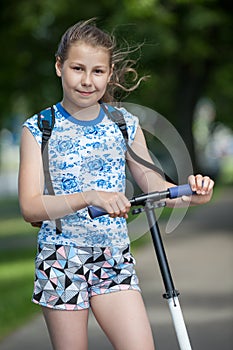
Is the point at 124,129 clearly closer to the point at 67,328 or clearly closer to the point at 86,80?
the point at 86,80

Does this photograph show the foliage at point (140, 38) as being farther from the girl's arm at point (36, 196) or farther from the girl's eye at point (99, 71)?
the girl's arm at point (36, 196)

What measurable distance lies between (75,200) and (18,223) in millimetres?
20807

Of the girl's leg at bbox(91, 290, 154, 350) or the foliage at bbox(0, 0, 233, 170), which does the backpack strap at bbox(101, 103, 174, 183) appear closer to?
the girl's leg at bbox(91, 290, 154, 350)

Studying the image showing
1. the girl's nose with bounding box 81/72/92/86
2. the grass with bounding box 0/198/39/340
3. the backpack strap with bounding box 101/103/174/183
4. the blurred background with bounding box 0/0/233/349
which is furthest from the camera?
Answer: the blurred background with bounding box 0/0/233/349

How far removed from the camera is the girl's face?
141 inches

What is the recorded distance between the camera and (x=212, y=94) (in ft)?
124

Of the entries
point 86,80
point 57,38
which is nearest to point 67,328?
point 86,80

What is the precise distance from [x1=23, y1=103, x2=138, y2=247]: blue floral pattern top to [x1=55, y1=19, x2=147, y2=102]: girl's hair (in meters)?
0.21

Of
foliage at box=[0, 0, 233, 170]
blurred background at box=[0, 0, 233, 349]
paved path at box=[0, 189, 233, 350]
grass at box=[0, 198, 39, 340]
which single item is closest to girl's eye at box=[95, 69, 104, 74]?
blurred background at box=[0, 0, 233, 349]

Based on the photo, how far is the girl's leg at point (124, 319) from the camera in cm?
358

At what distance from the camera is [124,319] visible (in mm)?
3586

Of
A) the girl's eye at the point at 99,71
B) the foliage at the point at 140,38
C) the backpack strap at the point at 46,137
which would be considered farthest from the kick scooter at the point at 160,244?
the foliage at the point at 140,38

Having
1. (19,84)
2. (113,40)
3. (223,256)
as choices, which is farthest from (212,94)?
(113,40)

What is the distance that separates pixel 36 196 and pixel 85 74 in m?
0.46
